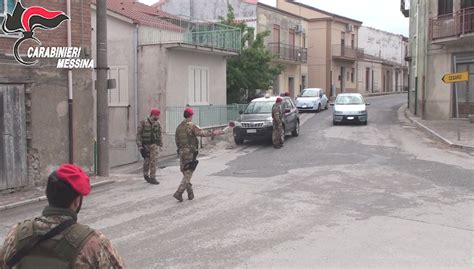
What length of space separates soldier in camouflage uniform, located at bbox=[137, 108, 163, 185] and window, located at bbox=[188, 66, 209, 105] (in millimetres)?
10186

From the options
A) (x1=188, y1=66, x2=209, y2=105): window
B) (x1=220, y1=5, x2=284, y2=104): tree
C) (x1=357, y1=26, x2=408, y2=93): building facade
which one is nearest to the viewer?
(x1=188, y1=66, x2=209, y2=105): window

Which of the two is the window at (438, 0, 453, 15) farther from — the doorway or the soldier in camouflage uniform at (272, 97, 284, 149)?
the doorway

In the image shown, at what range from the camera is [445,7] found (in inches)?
1006

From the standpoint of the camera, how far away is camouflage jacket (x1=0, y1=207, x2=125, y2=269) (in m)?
2.56

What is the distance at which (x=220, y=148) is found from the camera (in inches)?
742

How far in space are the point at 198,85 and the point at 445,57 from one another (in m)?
12.3

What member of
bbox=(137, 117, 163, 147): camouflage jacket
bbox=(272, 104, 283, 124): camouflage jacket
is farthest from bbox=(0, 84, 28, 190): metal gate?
bbox=(272, 104, 283, 124): camouflage jacket

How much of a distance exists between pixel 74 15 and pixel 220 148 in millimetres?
7876

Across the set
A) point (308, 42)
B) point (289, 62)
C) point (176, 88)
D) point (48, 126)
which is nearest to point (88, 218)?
point (48, 126)

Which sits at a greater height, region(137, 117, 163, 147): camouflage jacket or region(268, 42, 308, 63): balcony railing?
region(268, 42, 308, 63): balcony railing

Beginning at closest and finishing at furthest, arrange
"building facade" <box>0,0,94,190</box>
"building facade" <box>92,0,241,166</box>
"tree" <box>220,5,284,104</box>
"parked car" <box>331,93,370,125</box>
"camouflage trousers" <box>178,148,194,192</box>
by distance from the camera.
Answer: "camouflage trousers" <box>178,148,194,192</box>
"building facade" <box>0,0,94,190</box>
"building facade" <box>92,0,241,166</box>
"parked car" <box>331,93,370,125</box>
"tree" <box>220,5,284,104</box>

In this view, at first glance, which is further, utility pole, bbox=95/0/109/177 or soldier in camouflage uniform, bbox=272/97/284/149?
soldier in camouflage uniform, bbox=272/97/284/149

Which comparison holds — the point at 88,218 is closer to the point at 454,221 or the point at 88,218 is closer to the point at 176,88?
the point at 454,221

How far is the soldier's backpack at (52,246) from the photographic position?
99.4 inches
